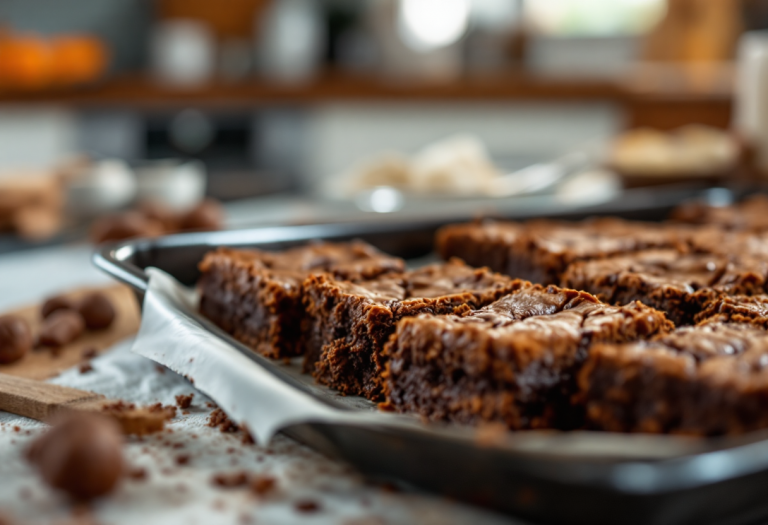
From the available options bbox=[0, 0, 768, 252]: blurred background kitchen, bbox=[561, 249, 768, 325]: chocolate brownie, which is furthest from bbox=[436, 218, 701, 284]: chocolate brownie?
bbox=[0, 0, 768, 252]: blurred background kitchen

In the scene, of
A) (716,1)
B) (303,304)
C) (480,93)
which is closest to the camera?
(303,304)

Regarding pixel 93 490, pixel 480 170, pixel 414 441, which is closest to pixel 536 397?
pixel 414 441

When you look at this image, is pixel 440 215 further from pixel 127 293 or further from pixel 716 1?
pixel 716 1

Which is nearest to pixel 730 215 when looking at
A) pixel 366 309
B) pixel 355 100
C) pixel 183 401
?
pixel 366 309

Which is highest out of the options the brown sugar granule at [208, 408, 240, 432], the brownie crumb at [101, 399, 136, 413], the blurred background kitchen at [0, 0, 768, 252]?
the blurred background kitchen at [0, 0, 768, 252]

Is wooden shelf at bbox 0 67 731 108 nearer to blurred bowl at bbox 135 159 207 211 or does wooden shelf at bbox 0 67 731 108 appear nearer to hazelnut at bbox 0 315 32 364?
blurred bowl at bbox 135 159 207 211

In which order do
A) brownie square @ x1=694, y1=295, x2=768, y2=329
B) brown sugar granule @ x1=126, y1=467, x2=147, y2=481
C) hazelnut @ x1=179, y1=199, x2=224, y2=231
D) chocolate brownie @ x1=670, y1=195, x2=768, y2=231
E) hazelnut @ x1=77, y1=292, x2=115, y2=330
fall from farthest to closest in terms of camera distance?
hazelnut @ x1=179, y1=199, x2=224, y2=231
chocolate brownie @ x1=670, y1=195, x2=768, y2=231
hazelnut @ x1=77, y1=292, x2=115, y2=330
brownie square @ x1=694, y1=295, x2=768, y2=329
brown sugar granule @ x1=126, y1=467, x2=147, y2=481
